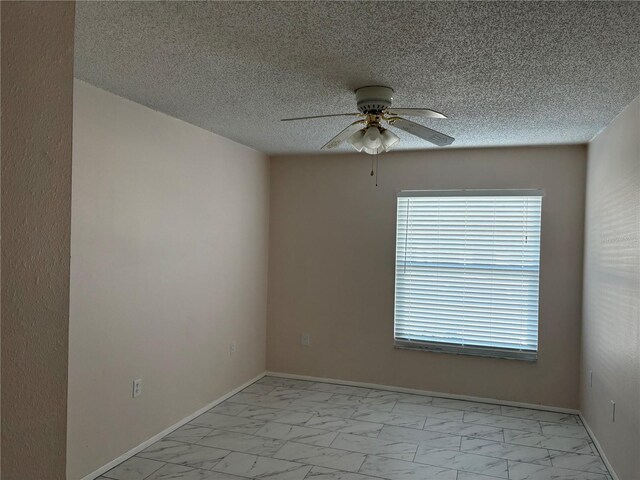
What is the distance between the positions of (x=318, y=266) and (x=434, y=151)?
1.65 metres

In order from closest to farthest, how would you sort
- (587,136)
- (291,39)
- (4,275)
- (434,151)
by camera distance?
1. (4,275)
2. (291,39)
3. (587,136)
4. (434,151)

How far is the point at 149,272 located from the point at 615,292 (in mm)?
3160

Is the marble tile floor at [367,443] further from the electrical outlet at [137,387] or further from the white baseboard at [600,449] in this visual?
the electrical outlet at [137,387]

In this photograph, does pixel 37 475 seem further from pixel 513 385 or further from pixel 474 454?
pixel 513 385

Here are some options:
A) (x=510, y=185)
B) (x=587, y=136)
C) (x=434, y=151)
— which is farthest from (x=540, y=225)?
(x=434, y=151)

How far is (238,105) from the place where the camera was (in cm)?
327

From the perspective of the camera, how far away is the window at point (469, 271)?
4.49m

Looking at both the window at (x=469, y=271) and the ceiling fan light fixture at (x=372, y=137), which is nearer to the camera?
the ceiling fan light fixture at (x=372, y=137)

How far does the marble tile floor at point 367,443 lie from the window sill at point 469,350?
45 centimetres

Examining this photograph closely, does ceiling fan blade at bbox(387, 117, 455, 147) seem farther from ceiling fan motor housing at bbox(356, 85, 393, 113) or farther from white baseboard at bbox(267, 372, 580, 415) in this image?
white baseboard at bbox(267, 372, 580, 415)

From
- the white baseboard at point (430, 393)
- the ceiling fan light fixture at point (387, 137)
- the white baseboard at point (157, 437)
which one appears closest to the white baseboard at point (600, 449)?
the white baseboard at point (430, 393)

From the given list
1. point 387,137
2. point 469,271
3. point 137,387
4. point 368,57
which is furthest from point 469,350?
point 368,57

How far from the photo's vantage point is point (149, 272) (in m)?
3.50

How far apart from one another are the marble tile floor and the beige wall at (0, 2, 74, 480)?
2.53 metres
